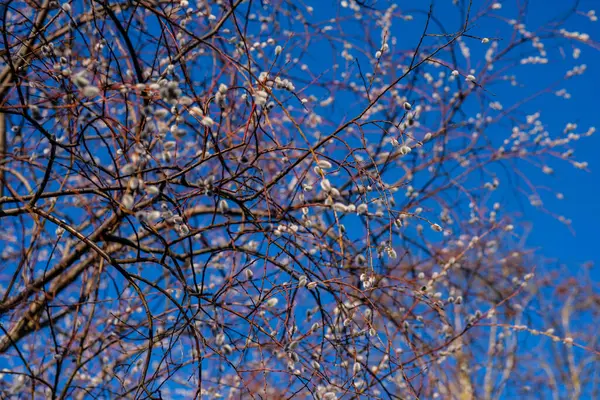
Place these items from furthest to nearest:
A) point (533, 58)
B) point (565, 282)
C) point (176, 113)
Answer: point (565, 282) → point (533, 58) → point (176, 113)

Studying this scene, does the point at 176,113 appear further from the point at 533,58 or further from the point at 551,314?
the point at 551,314

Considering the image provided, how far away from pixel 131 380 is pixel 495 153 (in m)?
2.96

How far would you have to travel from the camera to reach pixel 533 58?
4672 mm

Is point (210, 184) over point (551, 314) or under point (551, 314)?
under

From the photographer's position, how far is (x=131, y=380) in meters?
4.09

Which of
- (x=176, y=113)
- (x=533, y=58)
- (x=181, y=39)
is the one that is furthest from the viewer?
(x=533, y=58)

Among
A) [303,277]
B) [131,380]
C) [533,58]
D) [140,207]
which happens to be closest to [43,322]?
[140,207]

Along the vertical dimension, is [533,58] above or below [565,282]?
below

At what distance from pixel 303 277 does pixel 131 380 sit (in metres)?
2.62

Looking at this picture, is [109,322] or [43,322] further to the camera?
[109,322]

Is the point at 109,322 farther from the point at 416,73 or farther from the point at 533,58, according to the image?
the point at 533,58

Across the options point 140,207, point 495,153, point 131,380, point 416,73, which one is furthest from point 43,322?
point 495,153

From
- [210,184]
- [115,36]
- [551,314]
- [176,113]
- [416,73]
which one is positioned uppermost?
[551,314]

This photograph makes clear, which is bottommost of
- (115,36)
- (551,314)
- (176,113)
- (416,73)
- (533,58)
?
(176,113)
